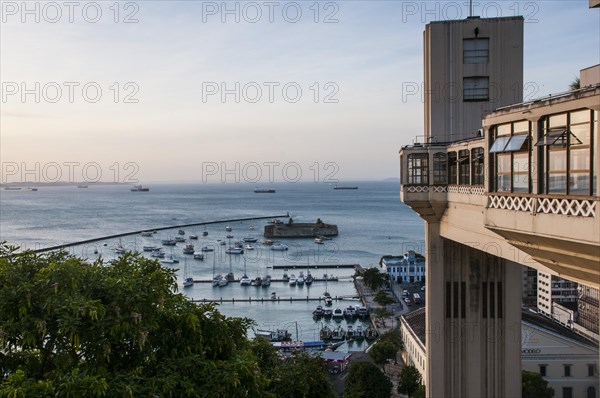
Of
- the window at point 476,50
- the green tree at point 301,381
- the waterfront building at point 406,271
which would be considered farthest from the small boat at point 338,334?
the green tree at point 301,381

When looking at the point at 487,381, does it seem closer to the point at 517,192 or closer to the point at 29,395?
the point at 517,192

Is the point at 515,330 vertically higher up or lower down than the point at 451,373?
higher up

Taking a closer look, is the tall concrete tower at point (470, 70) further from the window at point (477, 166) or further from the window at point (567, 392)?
the window at point (567, 392)

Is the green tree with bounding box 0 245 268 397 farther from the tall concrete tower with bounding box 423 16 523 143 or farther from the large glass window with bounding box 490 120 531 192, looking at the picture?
the tall concrete tower with bounding box 423 16 523 143

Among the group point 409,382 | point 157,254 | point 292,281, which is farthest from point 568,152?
point 157,254

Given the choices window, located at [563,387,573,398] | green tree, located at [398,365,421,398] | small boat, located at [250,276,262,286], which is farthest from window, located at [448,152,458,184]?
small boat, located at [250,276,262,286]

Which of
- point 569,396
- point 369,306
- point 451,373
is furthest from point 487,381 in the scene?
point 369,306

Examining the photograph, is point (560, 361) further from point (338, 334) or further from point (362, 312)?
point (362, 312)
